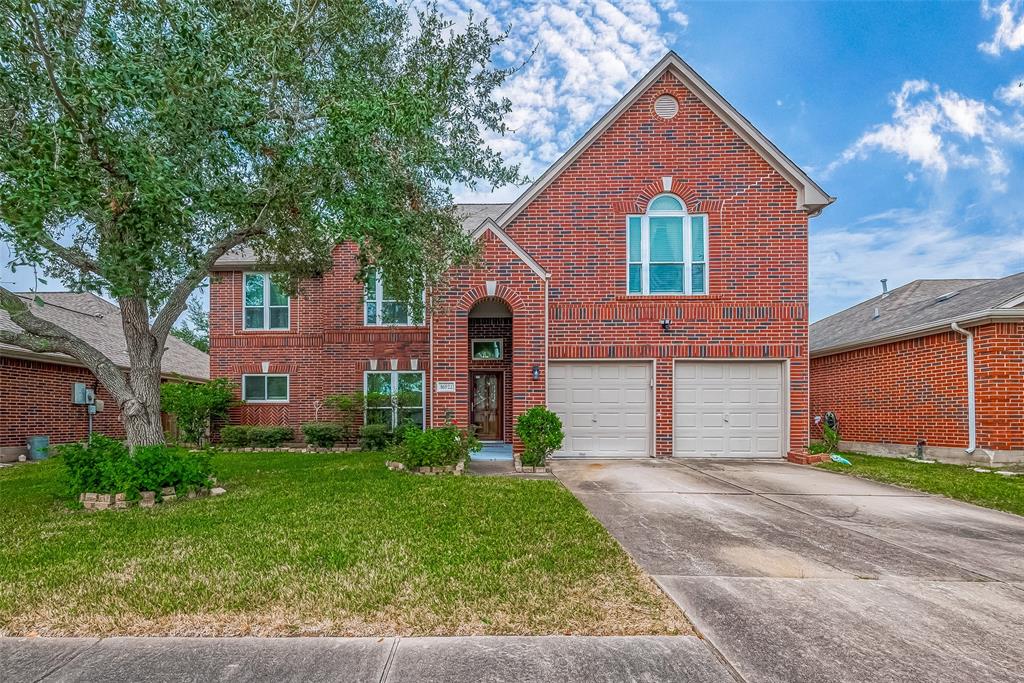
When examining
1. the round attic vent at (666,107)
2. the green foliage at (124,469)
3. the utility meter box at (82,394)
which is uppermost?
the round attic vent at (666,107)

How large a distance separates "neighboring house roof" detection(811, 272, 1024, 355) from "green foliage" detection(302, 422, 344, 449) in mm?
14090

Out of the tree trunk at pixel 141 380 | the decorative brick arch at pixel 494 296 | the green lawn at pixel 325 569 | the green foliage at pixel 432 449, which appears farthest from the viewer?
the decorative brick arch at pixel 494 296

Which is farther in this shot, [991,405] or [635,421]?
[635,421]

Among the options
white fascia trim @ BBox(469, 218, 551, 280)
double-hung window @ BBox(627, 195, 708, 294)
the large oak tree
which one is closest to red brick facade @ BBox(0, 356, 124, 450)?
the large oak tree

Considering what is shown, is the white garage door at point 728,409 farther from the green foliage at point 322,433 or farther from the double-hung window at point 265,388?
the double-hung window at point 265,388

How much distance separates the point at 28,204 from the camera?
16.9ft

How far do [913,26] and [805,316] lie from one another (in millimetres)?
9207

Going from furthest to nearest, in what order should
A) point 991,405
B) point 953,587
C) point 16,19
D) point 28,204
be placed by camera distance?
point 991,405 < point 16,19 < point 28,204 < point 953,587

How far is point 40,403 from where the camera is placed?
43.7 ft

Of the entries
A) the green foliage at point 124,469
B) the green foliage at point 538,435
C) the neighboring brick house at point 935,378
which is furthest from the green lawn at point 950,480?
the green foliage at point 124,469

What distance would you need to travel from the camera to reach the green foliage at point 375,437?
13102mm

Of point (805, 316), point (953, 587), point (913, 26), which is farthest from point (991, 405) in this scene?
point (913, 26)

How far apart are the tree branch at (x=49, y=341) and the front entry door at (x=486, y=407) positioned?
8.28 meters

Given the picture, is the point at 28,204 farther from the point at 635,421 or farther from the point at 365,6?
the point at 635,421
